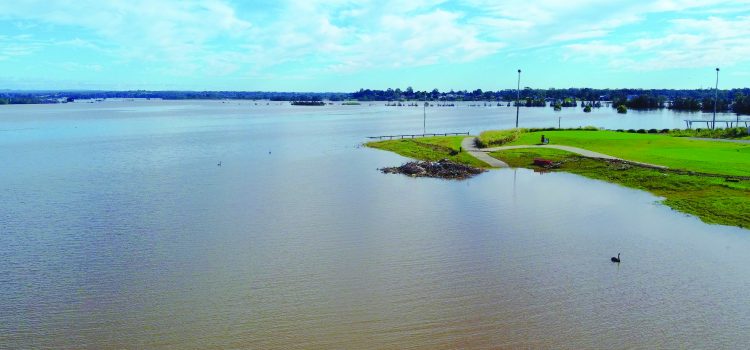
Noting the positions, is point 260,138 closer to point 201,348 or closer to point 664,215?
point 664,215

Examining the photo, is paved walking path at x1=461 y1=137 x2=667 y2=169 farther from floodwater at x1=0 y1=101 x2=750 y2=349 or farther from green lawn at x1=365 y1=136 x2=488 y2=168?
floodwater at x1=0 y1=101 x2=750 y2=349

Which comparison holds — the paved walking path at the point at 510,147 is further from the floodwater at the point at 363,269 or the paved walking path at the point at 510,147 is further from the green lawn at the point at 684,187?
the floodwater at the point at 363,269

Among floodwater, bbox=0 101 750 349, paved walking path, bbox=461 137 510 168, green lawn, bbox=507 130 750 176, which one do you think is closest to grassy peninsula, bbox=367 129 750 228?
green lawn, bbox=507 130 750 176

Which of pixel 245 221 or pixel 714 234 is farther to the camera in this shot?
pixel 245 221

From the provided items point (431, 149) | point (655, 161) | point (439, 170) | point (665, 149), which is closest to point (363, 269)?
point (439, 170)

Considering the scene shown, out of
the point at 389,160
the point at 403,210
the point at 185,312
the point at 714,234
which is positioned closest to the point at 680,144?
the point at 389,160

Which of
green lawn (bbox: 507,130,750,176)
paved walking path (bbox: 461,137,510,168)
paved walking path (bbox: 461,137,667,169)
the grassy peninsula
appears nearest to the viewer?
the grassy peninsula
